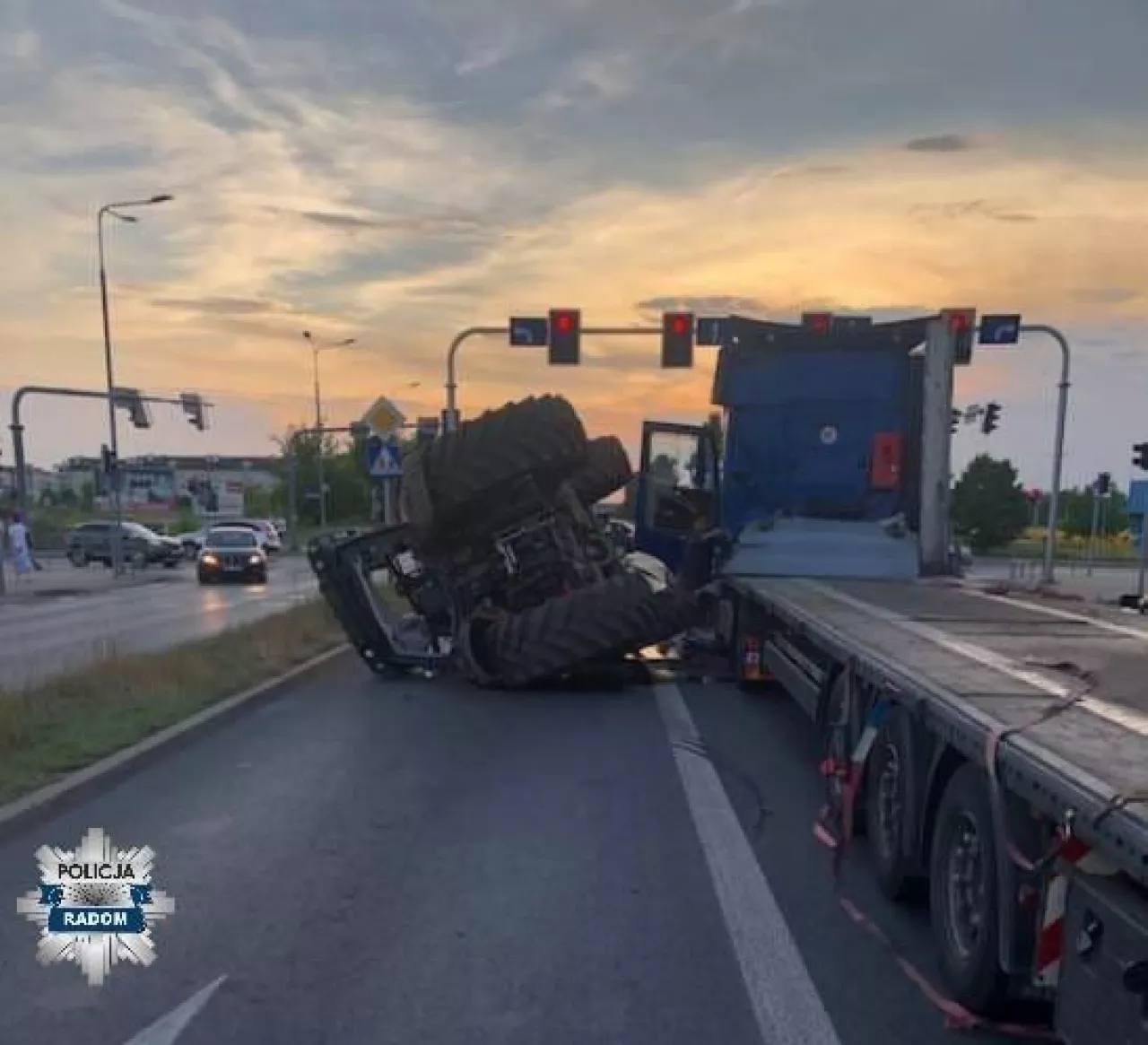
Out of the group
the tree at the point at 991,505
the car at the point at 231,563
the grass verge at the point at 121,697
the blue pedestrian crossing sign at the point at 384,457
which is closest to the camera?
the grass verge at the point at 121,697

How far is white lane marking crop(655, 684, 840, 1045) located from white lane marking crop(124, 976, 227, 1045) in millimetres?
1992

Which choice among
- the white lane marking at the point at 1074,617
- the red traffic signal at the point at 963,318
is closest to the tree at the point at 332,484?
the red traffic signal at the point at 963,318

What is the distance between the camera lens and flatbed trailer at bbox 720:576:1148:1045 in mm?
3305

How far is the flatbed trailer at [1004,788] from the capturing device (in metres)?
3.30

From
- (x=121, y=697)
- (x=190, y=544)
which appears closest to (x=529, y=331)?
(x=121, y=697)

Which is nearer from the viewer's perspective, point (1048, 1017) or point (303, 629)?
point (1048, 1017)

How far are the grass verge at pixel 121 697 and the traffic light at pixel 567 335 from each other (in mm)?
10759

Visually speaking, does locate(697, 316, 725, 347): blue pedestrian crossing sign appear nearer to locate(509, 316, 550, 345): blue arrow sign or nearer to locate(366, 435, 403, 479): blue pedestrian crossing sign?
locate(509, 316, 550, 345): blue arrow sign

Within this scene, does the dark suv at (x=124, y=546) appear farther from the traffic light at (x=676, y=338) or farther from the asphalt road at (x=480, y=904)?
the asphalt road at (x=480, y=904)

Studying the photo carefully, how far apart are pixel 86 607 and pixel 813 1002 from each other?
2316cm

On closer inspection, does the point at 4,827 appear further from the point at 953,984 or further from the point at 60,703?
the point at 953,984

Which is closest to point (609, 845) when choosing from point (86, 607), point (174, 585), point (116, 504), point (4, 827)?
point (4, 827)

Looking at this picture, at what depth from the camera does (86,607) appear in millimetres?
25125

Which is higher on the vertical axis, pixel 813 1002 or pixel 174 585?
pixel 813 1002
